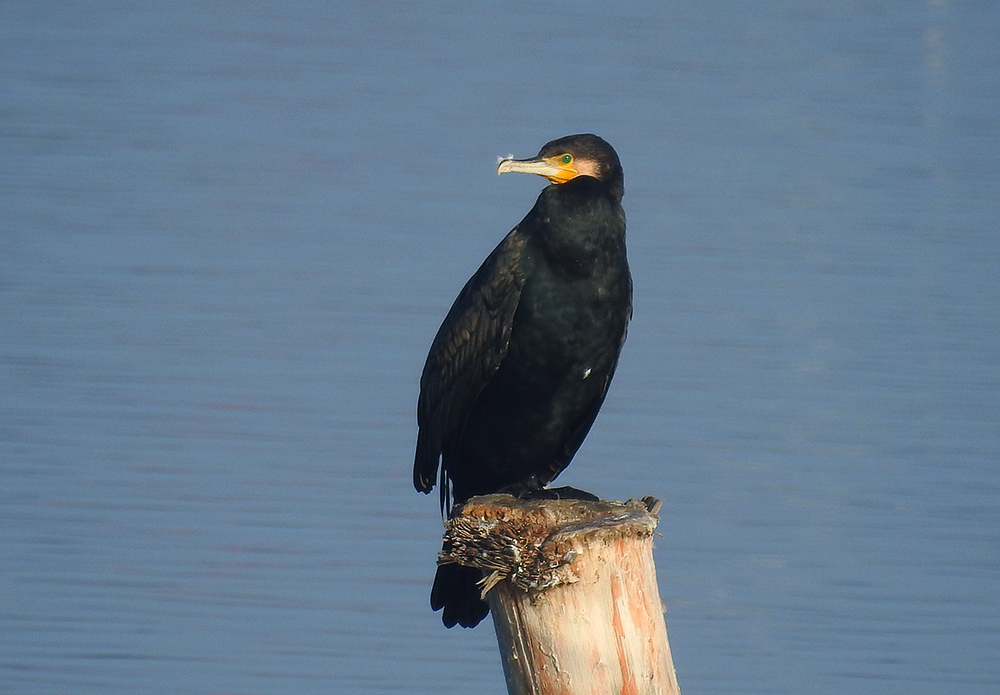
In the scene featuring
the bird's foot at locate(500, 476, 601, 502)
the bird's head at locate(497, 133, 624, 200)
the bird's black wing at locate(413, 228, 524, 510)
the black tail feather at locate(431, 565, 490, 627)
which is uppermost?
the bird's head at locate(497, 133, 624, 200)

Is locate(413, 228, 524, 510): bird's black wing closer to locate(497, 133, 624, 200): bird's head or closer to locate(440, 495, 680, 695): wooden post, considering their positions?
locate(497, 133, 624, 200): bird's head

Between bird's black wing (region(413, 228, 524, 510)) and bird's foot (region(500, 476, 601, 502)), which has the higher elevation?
bird's black wing (region(413, 228, 524, 510))

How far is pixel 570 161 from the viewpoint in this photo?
12.0ft

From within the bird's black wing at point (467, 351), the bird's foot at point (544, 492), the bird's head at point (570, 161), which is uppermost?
the bird's head at point (570, 161)

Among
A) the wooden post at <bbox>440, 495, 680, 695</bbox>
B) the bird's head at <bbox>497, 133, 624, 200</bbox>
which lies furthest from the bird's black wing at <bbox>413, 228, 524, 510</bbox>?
the wooden post at <bbox>440, 495, 680, 695</bbox>

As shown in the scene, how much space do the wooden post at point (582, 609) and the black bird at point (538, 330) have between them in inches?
25.4

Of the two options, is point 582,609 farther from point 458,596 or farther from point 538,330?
point 538,330

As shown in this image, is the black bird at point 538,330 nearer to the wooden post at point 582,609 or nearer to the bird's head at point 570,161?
the bird's head at point 570,161

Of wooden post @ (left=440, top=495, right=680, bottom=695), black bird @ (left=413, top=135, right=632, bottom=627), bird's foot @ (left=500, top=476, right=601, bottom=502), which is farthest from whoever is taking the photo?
black bird @ (left=413, top=135, right=632, bottom=627)

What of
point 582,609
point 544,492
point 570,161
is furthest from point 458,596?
point 570,161

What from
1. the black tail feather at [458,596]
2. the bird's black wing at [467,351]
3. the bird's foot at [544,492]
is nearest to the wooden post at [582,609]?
the bird's foot at [544,492]

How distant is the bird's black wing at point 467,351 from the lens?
3.66 m

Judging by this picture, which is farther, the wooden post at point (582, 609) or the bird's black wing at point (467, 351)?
the bird's black wing at point (467, 351)

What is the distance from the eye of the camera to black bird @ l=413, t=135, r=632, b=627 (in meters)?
3.62
